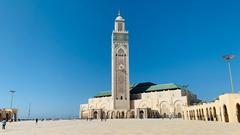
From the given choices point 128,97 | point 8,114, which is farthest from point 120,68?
point 8,114

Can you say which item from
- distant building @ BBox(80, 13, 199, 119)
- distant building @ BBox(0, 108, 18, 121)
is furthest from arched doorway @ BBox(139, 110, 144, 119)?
distant building @ BBox(0, 108, 18, 121)

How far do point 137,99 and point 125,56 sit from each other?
1825cm

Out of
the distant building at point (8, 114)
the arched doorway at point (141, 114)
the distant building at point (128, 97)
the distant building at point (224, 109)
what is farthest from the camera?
the distant building at point (128, 97)

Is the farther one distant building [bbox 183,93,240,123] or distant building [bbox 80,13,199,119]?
distant building [bbox 80,13,199,119]

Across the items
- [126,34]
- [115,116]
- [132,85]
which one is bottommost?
[115,116]

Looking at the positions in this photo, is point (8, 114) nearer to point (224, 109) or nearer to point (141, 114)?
point (141, 114)

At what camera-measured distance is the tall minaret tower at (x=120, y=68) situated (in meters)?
93.2

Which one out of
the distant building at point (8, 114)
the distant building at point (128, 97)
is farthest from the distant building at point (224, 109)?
the distant building at point (8, 114)

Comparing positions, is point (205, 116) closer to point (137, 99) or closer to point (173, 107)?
point (173, 107)

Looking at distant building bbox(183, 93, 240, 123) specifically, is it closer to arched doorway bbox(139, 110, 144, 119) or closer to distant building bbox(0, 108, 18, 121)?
arched doorway bbox(139, 110, 144, 119)

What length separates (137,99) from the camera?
3829 inches

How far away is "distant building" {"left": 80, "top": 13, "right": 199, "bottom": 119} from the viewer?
277ft

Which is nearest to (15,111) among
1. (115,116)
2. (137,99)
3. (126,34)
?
(115,116)

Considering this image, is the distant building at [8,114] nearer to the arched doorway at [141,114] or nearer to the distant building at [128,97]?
the distant building at [128,97]
